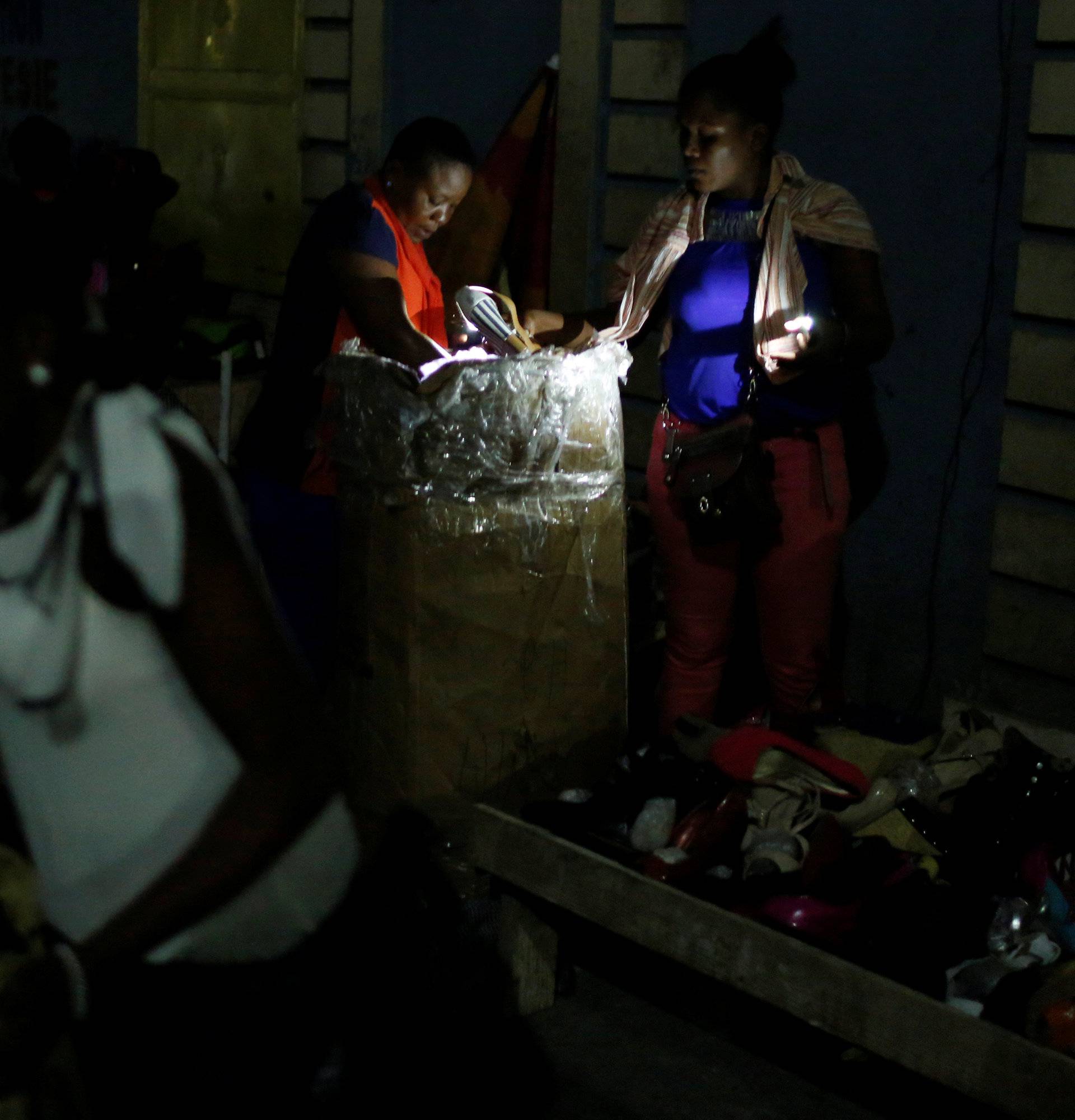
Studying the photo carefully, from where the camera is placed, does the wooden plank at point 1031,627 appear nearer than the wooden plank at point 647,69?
Yes

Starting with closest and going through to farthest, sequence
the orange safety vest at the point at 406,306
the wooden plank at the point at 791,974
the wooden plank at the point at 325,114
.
Result: the wooden plank at the point at 791,974
the orange safety vest at the point at 406,306
the wooden plank at the point at 325,114

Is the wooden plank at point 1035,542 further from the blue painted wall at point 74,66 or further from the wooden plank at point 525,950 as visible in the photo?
the blue painted wall at point 74,66

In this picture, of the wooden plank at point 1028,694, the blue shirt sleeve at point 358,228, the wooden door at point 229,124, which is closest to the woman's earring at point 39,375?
the blue shirt sleeve at point 358,228

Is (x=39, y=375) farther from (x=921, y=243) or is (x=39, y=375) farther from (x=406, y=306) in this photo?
(x=921, y=243)

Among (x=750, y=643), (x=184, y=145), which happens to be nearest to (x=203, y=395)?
(x=184, y=145)

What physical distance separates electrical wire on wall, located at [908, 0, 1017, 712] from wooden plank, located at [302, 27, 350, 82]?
2.88m

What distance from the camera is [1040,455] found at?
4199mm

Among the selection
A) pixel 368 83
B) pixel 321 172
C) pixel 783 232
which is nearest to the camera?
pixel 783 232

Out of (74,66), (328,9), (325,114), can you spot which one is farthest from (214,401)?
(74,66)

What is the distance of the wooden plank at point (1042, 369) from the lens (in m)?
4.11

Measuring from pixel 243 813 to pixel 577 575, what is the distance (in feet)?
6.48

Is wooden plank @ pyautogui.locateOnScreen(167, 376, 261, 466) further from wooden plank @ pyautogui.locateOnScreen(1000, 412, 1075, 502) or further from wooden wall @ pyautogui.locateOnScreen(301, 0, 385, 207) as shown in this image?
wooden plank @ pyautogui.locateOnScreen(1000, 412, 1075, 502)

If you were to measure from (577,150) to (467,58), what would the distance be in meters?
0.85

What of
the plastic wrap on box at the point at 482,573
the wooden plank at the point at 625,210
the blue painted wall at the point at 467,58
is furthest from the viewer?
the blue painted wall at the point at 467,58
